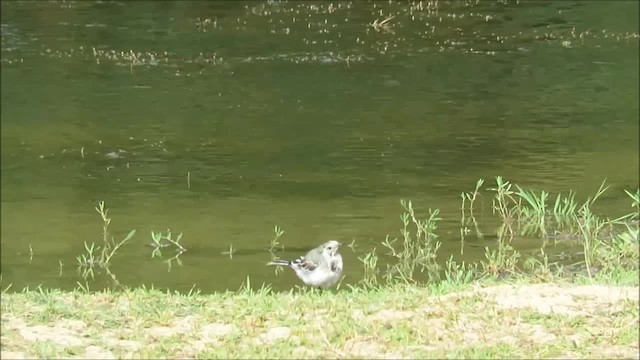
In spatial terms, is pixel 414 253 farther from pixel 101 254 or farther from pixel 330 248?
pixel 101 254

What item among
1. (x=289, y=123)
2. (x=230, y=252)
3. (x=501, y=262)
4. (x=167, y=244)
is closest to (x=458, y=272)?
(x=501, y=262)

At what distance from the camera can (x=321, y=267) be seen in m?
5.51

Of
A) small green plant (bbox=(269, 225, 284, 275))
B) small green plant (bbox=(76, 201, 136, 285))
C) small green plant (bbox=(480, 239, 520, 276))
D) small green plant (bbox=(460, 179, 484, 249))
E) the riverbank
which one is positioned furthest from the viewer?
small green plant (bbox=(460, 179, 484, 249))

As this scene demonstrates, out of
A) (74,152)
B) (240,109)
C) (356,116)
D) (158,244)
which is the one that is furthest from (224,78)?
(158,244)

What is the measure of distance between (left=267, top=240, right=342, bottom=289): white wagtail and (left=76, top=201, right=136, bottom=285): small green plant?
129 centimetres

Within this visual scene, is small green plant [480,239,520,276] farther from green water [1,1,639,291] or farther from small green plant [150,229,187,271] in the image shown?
small green plant [150,229,187,271]

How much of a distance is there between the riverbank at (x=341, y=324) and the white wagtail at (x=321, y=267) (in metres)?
0.63

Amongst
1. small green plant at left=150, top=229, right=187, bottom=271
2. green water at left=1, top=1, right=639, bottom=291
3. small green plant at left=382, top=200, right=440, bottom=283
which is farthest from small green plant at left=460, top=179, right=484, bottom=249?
small green plant at left=150, top=229, right=187, bottom=271

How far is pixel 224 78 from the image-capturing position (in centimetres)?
1295

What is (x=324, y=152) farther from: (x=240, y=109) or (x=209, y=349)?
(x=209, y=349)

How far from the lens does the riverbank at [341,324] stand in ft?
13.3

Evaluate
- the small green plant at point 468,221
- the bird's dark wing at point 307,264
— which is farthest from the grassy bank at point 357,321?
the small green plant at point 468,221

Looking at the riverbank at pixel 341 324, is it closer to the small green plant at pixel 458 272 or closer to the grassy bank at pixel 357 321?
the grassy bank at pixel 357 321

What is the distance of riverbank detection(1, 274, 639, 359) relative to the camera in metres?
4.06
